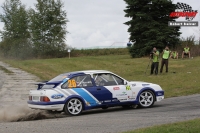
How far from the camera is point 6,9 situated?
75.0 meters

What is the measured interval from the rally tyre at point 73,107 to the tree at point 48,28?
47695 millimetres

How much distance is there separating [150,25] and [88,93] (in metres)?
29.3

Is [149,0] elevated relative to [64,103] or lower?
elevated

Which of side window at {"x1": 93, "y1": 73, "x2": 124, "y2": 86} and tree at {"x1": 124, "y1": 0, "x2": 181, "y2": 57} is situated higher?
tree at {"x1": 124, "y1": 0, "x2": 181, "y2": 57}

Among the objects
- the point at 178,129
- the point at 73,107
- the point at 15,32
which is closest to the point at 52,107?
the point at 73,107

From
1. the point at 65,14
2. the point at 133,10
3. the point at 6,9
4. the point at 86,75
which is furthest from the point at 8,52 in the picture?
the point at 86,75

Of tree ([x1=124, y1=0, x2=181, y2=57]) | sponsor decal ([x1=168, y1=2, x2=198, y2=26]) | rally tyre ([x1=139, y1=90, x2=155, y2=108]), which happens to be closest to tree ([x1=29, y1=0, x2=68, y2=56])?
tree ([x1=124, y1=0, x2=181, y2=57])

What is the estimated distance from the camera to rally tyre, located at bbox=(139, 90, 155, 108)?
1385 cm

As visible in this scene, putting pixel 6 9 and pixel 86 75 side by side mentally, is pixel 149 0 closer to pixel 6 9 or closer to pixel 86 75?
pixel 86 75

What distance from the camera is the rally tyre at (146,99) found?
13.9 m

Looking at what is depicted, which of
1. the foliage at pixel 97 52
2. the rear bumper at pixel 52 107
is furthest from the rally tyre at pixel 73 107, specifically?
the foliage at pixel 97 52

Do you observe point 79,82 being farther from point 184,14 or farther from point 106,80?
point 184,14

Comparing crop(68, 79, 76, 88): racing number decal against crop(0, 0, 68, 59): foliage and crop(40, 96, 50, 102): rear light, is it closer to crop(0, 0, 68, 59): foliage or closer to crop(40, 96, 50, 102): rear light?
crop(40, 96, 50, 102): rear light

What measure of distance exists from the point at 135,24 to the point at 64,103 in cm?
3054
